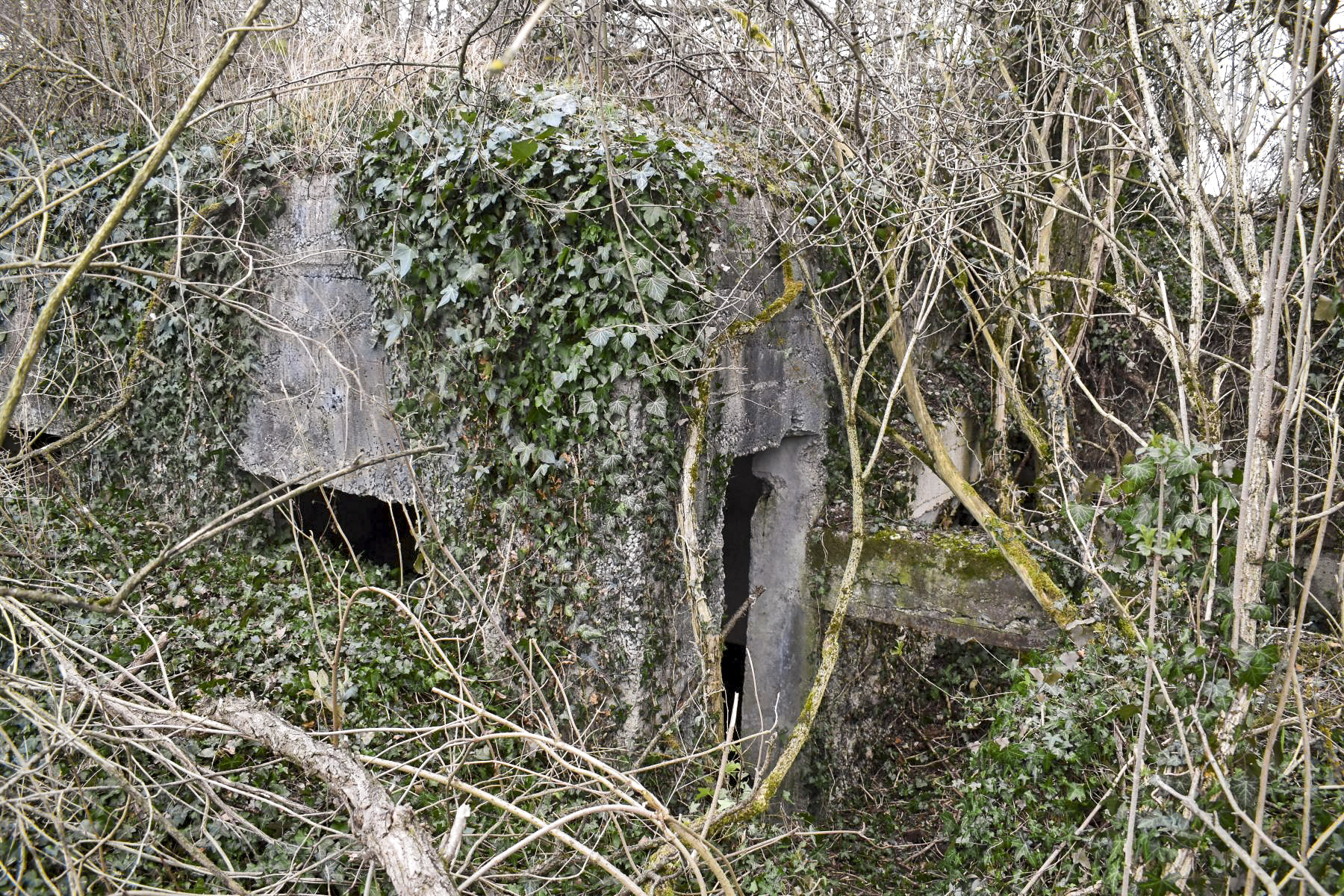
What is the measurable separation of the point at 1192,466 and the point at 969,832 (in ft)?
7.56

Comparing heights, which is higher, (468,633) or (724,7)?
(724,7)

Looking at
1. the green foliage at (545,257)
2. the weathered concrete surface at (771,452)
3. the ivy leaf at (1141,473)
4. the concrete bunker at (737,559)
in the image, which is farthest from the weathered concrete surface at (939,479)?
the ivy leaf at (1141,473)

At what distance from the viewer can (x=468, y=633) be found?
5.24 m

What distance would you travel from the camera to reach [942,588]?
217 inches

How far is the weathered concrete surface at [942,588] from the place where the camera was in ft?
17.6

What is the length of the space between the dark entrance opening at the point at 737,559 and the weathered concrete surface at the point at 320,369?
299 cm

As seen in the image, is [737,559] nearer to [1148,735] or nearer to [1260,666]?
[1148,735]

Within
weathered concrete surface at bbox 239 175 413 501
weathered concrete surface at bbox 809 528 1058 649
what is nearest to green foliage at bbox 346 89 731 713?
weathered concrete surface at bbox 239 175 413 501

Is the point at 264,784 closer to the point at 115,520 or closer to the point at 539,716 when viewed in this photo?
the point at 539,716

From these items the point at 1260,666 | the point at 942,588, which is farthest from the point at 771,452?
the point at 1260,666

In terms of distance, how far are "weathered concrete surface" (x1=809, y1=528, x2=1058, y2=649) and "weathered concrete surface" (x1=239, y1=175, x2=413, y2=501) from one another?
2996 millimetres

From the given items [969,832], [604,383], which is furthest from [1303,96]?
[969,832]

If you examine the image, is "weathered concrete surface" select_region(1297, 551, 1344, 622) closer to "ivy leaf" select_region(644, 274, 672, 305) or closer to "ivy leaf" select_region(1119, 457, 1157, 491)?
"ivy leaf" select_region(1119, 457, 1157, 491)

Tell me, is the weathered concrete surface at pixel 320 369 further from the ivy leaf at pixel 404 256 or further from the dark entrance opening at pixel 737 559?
the dark entrance opening at pixel 737 559
